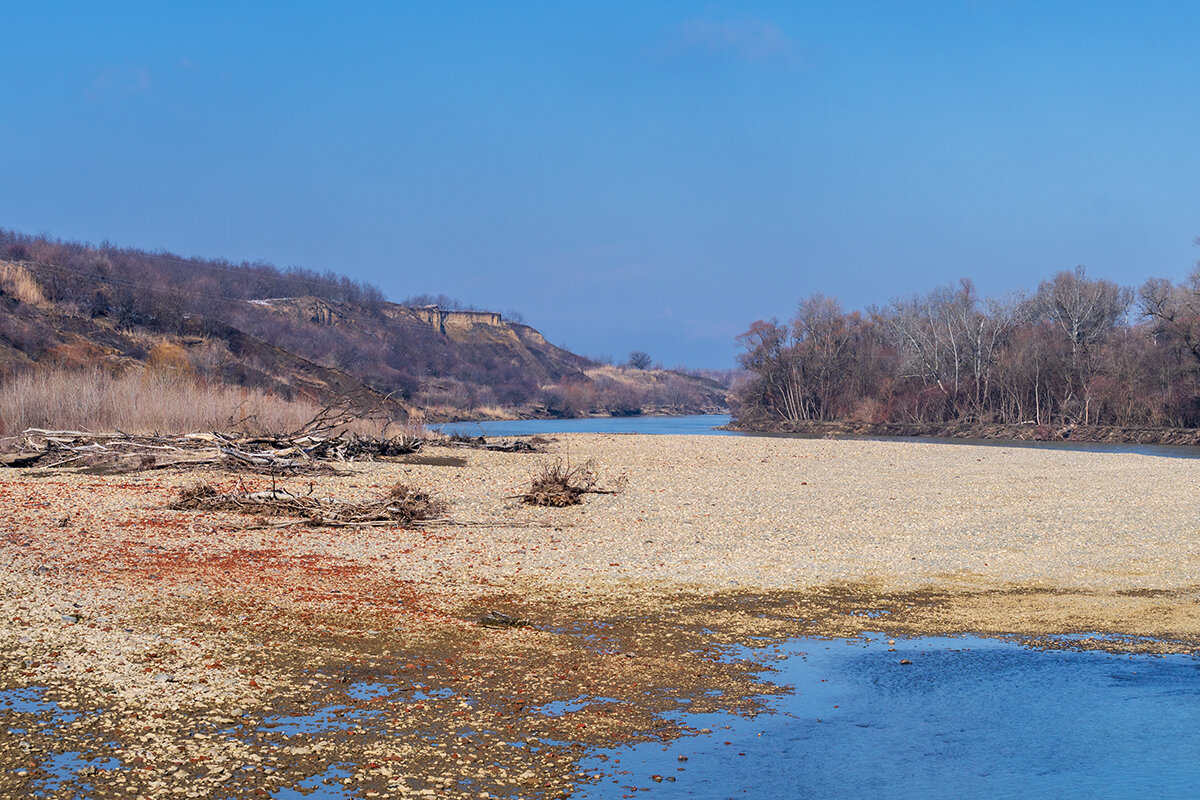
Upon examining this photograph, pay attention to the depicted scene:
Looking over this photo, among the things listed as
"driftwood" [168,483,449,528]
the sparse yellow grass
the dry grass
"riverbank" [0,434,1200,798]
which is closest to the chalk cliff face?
the sparse yellow grass

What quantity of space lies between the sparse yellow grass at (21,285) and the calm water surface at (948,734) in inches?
2442

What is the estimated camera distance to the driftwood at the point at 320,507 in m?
15.6

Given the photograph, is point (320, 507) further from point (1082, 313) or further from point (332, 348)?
point (332, 348)

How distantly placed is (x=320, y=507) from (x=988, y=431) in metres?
52.2

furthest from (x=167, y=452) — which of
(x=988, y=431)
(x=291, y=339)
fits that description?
(x=291, y=339)

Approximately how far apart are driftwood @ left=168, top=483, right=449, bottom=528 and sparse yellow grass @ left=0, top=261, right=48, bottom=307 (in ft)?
164

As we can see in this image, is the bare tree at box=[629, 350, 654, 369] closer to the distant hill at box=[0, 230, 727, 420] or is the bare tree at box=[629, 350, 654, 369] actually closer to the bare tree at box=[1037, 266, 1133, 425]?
the distant hill at box=[0, 230, 727, 420]

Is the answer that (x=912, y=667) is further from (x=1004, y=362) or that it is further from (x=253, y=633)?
(x=1004, y=362)

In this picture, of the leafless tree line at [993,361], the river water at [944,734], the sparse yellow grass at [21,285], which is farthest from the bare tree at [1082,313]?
the sparse yellow grass at [21,285]

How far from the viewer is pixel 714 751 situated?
6430 millimetres

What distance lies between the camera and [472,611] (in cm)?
1005

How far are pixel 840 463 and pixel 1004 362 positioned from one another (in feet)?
120

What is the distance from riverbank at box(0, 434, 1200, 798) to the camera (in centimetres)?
615

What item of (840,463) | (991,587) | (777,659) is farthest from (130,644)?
(840,463)
